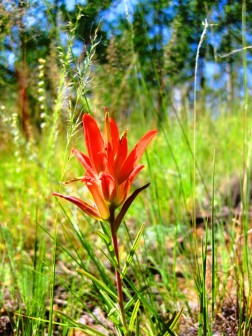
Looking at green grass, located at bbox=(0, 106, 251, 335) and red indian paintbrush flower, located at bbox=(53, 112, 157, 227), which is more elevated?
red indian paintbrush flower, located at bbox=(53, 112, 157, 227)

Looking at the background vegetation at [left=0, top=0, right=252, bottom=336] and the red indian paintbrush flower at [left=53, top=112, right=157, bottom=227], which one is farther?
the background vegetation at [left=0, top=0, right=252, bottom=336]

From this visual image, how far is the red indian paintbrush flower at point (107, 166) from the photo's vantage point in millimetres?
681

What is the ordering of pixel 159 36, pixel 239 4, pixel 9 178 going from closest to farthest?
pixel 239 4 < pixel 159 36 < pixel 9 178

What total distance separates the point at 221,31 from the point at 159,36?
0.26 m

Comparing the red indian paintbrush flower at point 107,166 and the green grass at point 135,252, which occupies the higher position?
the red indian paintbrush flower at point 107,166

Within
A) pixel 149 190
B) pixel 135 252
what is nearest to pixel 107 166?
pixel 135 252

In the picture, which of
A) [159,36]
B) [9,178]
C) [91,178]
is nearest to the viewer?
[91,178]

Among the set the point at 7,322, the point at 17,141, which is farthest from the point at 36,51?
the point at 7,322

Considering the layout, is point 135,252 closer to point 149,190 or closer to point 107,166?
point 107,166

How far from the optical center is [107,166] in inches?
26.9

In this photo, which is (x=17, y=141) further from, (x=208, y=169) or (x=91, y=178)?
(x=208, y=169)

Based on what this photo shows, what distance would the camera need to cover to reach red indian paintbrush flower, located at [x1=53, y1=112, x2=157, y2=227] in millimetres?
681

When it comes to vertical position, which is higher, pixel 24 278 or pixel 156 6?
pixel 156 6

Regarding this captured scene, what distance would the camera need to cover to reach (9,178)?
356 centimetres
